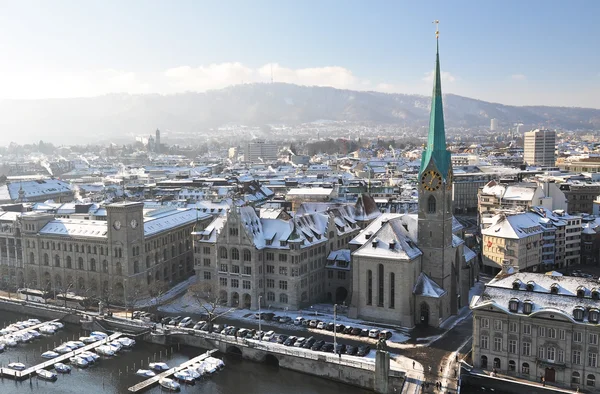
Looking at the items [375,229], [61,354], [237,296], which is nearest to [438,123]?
[375,229]

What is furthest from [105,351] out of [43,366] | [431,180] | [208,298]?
[431,180]

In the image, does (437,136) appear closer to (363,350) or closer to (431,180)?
(431,180)

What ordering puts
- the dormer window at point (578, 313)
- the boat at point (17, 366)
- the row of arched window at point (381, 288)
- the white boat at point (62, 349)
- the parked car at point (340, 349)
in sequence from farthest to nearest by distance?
the row of arched window at point (381, 288) → the white boat at point (62, 349) → the boat at point (17, 366) → the parked car at point (340, 349) → the dormer window at point (578, 313)

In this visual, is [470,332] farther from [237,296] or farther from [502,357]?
[237,296]

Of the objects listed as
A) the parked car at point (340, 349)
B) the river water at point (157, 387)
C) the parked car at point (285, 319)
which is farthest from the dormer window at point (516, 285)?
the parked car at point (285, 319)

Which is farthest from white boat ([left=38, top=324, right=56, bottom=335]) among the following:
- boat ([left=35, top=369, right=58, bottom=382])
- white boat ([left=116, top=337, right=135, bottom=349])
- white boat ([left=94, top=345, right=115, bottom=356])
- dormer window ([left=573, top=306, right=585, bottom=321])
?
dormer window ([left=573, top=306, right=585, bottom=321])

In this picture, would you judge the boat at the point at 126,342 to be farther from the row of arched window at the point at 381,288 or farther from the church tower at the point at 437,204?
the church tower at the point at 437,204
